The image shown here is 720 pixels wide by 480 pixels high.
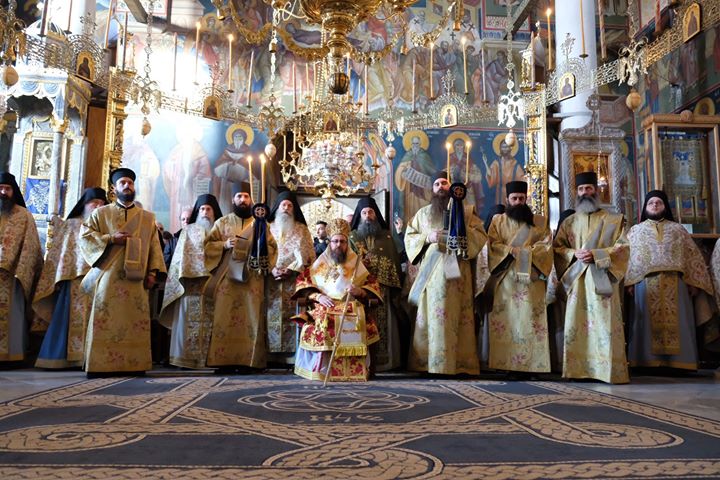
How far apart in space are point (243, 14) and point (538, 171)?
821cm

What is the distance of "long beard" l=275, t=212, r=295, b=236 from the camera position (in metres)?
7.45

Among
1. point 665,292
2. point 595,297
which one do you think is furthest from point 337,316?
point 665,292

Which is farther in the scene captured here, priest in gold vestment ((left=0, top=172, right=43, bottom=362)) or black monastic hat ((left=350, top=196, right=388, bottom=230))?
black monastic hat ((left=350, top=196, right=388, bottom=230))

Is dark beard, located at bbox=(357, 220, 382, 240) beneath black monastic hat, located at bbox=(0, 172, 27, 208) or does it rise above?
beneath

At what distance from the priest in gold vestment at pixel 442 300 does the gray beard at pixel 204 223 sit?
240 cm

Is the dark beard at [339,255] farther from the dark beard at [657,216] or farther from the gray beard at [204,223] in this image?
the dark beard at [657,216]

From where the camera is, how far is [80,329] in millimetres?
6766

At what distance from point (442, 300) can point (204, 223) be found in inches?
115

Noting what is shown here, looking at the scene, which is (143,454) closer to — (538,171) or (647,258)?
(647,258)

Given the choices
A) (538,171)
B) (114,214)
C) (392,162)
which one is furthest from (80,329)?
(392,162)

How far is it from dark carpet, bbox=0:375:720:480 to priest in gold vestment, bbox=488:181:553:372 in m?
1.61

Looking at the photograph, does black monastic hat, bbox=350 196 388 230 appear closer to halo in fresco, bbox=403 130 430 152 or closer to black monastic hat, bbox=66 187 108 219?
black monastic hat, bbox=66 187 108 219

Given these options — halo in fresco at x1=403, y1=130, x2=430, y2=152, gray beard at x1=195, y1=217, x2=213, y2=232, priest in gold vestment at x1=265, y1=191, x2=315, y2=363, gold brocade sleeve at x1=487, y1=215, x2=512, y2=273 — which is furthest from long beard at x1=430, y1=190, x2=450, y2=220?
halo in fresco at x1=403, y1=130, x2=430, y2=152

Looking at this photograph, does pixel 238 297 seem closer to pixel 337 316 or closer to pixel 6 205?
pixel 337 316
